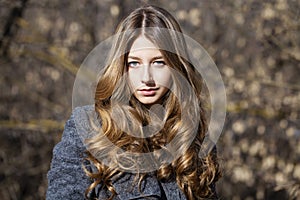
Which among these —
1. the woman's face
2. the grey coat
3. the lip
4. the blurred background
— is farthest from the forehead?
the blurred background

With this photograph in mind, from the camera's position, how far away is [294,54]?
5.11 meters

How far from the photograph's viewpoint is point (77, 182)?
6.65 feet

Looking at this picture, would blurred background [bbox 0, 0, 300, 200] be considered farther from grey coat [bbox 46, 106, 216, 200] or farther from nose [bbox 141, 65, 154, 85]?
nose [bbox 141, 65, 154, 85]

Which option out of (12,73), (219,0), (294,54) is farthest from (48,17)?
(294,54)

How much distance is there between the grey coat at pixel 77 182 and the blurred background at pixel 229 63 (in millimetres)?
2693

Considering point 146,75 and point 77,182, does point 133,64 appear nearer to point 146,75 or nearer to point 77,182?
point 146,75

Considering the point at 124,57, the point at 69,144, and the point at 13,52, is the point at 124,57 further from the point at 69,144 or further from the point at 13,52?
the point at 13,52

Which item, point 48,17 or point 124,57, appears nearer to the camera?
point 124,57

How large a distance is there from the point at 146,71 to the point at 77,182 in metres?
0.38

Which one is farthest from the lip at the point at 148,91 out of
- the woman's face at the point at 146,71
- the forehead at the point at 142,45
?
the forehead at the point at 142,45

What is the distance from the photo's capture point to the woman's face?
2.03 metres

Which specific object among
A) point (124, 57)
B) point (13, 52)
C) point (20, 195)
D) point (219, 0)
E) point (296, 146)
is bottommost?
point (20, 195)

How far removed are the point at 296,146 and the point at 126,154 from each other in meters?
3.72

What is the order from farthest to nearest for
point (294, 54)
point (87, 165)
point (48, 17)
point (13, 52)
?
point (48, 17)
point (13, 52)
point (294, 54)
point (87, 165)
